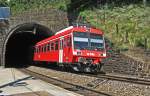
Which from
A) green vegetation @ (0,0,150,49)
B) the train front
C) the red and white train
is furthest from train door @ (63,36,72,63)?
green vegetation @ (0,0,150,49)

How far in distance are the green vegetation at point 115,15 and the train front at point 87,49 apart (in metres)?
4.47

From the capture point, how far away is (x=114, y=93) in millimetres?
15273

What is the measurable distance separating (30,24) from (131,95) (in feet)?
101

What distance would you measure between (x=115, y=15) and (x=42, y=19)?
26.9 feet

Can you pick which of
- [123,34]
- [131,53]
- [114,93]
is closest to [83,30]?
Answer: [131,53]

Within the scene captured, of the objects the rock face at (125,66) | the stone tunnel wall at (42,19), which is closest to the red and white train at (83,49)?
the rock face at (125,66)

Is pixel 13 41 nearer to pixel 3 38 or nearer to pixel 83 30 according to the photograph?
pixel 3 38

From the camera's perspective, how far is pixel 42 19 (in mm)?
41688

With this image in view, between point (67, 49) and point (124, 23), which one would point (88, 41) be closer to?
point (67, 49)

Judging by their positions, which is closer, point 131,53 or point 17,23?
point 131,53

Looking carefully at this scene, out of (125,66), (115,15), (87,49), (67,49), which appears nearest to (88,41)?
(87,49)

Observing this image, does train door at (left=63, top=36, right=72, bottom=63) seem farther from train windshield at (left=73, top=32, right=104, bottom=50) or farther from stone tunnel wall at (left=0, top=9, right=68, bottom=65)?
stone tunnel wall at (left=0, top=9, right=68, bottom=65)

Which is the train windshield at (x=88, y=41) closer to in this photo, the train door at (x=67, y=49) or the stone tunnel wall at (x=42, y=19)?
the train door at (x=67, y=49)

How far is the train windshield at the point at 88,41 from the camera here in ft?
83.8
